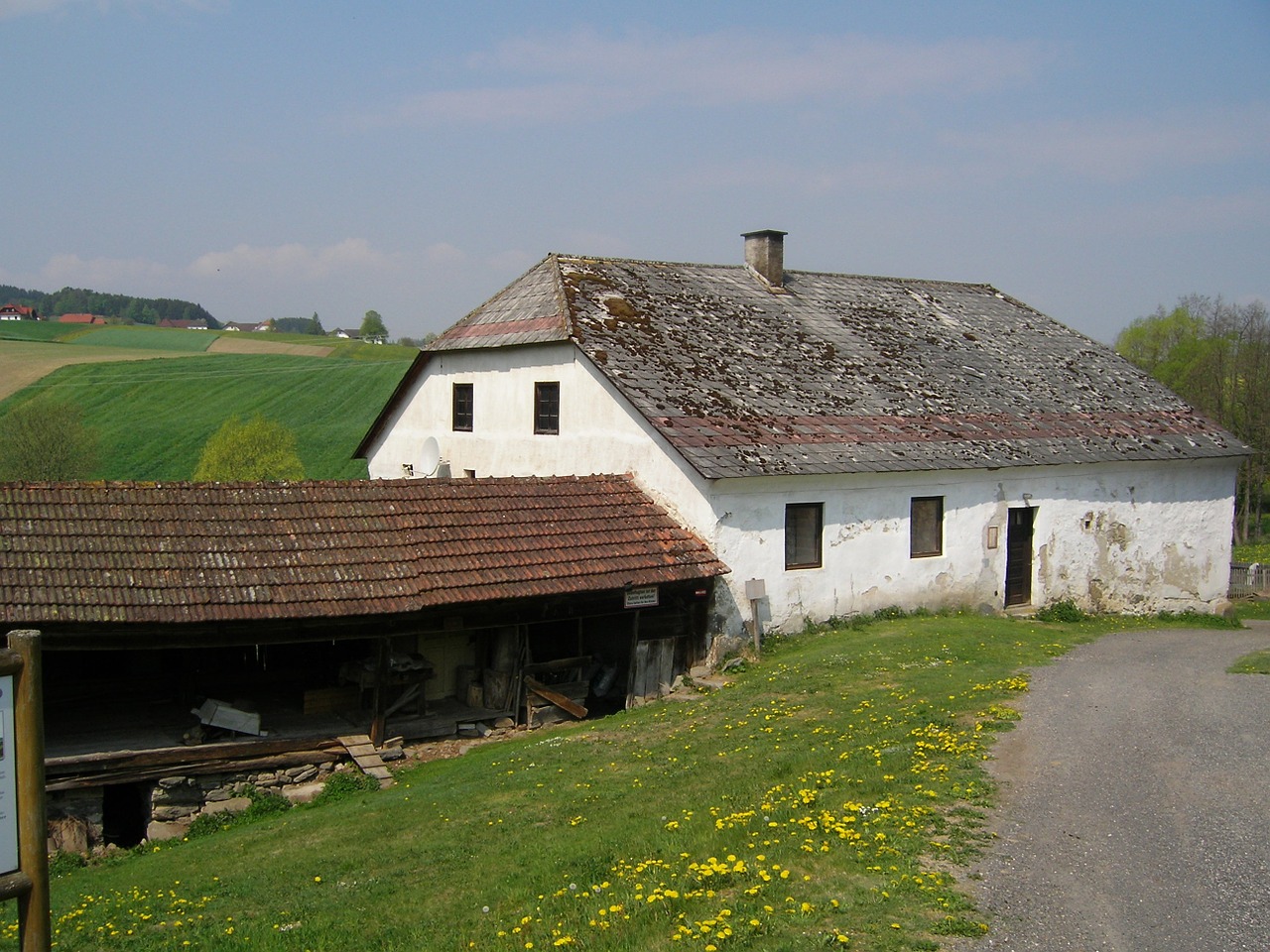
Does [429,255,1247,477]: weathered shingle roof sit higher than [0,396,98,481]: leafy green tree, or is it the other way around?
[429,255,1247,477]: weathered shingle roof

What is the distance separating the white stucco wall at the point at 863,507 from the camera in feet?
57.0

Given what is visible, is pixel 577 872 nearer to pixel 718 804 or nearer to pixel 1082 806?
pixel 718 804

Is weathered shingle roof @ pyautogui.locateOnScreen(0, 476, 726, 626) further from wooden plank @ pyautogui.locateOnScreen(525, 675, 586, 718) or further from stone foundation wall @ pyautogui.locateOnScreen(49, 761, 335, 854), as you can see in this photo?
stone foundation wall @ pyautogui.locateOnScreen(49, 761, 335, 854)

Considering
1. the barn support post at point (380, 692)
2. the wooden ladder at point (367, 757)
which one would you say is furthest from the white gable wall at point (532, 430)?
the wooden ladder at point (367, 757)

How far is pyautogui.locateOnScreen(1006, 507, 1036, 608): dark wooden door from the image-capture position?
21.1 meters

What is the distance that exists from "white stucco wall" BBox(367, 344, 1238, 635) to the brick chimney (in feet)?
23.2

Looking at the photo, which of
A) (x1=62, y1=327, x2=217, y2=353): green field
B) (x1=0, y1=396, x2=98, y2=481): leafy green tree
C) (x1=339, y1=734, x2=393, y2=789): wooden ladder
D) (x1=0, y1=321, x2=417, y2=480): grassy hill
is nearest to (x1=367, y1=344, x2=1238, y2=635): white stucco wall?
(x1=339, y1=734, x2=393, y2=789): wooden ladder

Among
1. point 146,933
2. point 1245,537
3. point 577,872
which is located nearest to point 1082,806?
point 577,872

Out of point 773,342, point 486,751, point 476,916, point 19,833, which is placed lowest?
point 486,751

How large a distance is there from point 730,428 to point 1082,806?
1030 centimetres

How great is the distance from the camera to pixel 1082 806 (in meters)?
8.23

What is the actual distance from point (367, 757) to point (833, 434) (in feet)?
32.5

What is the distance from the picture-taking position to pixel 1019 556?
21.3 meters

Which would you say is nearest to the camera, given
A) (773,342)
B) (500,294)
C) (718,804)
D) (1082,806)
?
(1082,806)
